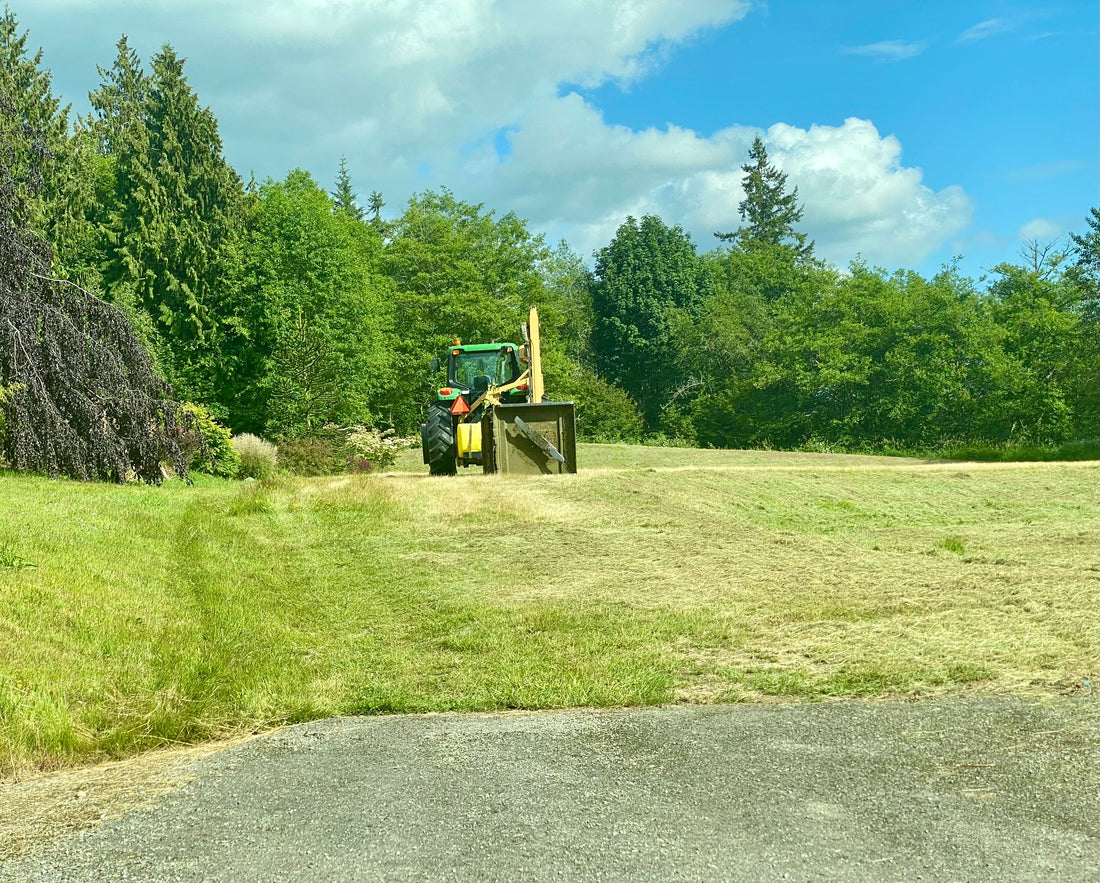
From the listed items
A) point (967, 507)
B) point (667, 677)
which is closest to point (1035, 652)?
point (667, 677)

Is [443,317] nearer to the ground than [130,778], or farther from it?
farther from it

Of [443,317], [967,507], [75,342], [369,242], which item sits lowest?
[967,507]

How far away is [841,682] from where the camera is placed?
559 centimetres

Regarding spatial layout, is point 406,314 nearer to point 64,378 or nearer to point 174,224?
point 174,224

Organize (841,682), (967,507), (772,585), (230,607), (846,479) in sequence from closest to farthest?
(841,682)
(230,607)
(772,585)
(967,507)
(846,479)

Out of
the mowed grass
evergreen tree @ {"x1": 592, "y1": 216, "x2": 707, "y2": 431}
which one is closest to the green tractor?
the mowed grass

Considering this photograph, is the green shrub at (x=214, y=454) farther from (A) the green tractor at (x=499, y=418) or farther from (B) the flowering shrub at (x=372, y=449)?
(A) the green tractor at (x=499, y=418)

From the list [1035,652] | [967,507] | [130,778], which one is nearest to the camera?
[130,778]

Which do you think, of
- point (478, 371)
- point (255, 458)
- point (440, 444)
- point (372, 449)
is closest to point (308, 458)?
point (255, 458)

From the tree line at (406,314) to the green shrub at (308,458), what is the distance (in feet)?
12.3

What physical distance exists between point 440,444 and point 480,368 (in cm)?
223

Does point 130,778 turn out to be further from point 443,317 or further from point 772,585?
point 443,317

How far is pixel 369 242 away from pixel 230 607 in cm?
4185

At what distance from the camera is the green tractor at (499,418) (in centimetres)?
1878
